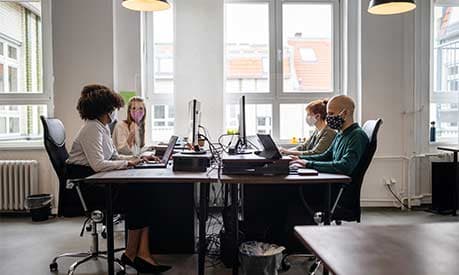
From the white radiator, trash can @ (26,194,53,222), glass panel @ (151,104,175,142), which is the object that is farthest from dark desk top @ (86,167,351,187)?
glass panel @ (151,104,175,142)

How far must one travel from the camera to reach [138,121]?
4039mm

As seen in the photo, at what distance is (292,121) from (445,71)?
6.59ft

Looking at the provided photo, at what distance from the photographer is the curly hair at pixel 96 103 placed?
9.43 feet

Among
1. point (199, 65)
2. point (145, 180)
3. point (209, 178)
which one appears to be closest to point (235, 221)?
point (209, 178)

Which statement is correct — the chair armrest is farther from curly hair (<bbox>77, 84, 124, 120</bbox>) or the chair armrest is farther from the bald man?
the bald man

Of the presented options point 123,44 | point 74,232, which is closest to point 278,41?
point 123,44

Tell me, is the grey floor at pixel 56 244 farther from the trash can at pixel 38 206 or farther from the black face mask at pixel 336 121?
the black face mask at pixel 336 121

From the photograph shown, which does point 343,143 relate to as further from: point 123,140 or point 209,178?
point 123,140

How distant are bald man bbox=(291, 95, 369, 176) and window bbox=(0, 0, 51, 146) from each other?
11.0ft

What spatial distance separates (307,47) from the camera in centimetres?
519

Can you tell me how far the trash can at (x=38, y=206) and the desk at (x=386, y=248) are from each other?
12.6 ft

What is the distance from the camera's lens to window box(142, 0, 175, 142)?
506cm

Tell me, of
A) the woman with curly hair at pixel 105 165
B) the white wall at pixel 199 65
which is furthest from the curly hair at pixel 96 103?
the white wall at pixel 199 65

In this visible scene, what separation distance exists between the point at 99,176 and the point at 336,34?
3.73 m
